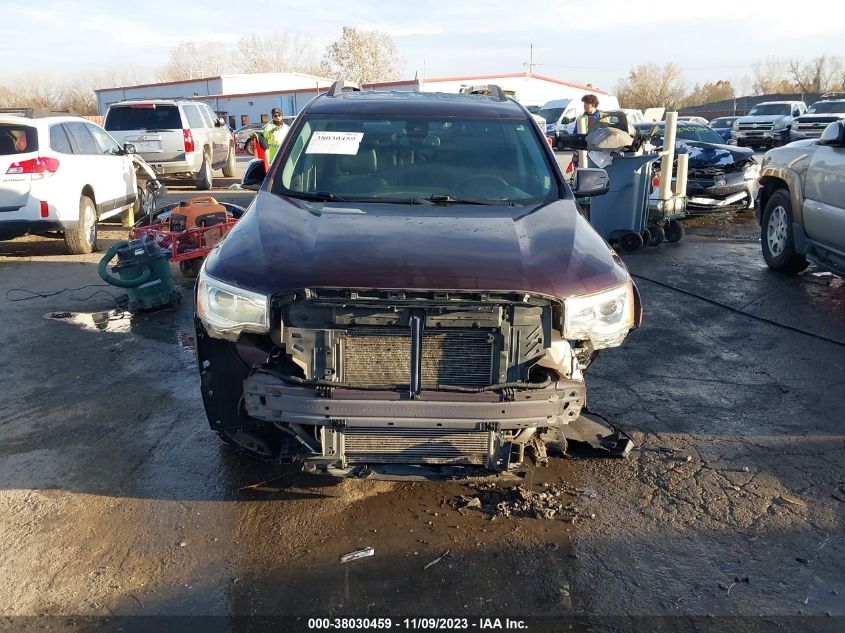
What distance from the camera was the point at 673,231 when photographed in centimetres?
1054

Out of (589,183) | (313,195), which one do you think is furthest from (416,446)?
(589,183)

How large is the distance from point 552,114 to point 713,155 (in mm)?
15610

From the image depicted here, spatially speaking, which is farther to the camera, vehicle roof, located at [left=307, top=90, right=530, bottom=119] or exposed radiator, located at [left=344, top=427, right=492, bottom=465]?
vehicle roof, located at [left=307, top=90, right=530, bottom=119]

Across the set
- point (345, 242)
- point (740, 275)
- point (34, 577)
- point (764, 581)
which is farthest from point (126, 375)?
point (740, 275)

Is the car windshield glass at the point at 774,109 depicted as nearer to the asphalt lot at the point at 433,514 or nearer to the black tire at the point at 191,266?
the asphalt lot at the point at 433,514

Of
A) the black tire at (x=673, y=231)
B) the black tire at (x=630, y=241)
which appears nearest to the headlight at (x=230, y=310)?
the black tire at (x=630, y=241)

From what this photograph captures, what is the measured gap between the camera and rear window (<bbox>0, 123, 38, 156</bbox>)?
9.20 m

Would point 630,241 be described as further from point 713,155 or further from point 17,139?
point 17,139

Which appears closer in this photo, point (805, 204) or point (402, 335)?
point (402, 335)

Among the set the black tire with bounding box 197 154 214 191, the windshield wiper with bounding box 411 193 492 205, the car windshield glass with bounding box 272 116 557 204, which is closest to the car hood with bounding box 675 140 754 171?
the car windshield glass with bounding box 272 116 557 204

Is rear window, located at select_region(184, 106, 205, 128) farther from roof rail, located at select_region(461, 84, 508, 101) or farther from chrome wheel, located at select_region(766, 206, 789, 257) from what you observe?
chrome wheel, located at select_region(766, 206, 789, 257)

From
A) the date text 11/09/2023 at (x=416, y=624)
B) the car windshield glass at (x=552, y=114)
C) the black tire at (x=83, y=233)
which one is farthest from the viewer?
the car windshield glass at (x=552, y=114)

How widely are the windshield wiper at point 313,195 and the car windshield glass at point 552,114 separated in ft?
78.8

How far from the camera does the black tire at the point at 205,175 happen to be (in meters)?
17.0
